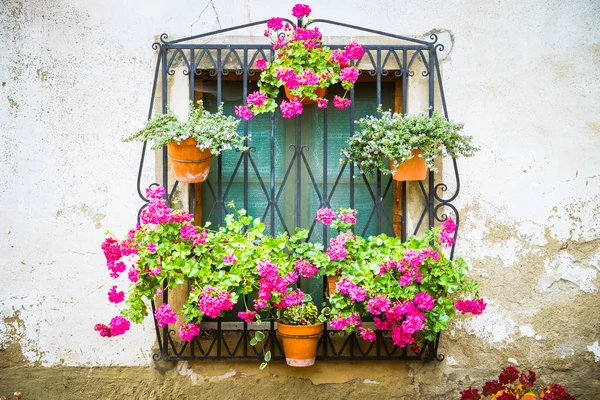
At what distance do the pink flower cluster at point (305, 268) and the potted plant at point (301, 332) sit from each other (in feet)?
0.55

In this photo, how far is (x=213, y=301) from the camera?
3.20m

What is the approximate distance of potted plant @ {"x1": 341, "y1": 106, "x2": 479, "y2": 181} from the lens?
3.43m

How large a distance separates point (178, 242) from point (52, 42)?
1340mm

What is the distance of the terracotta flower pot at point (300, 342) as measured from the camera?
3512 millimetres

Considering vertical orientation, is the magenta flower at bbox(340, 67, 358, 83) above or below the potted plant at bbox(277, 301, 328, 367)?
above

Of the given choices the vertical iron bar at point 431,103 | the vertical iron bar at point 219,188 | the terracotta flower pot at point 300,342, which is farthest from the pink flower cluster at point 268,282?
the vertical iron bar at point 431,103

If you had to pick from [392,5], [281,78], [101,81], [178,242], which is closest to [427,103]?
[392,5]

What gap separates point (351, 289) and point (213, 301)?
657 millimetres

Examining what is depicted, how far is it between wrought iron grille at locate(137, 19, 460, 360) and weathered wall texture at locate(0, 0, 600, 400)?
99mm

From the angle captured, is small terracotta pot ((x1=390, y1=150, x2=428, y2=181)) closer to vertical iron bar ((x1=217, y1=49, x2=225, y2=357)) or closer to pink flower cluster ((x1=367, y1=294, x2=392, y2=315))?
pink flower cluster ((x1=367, y1=294, x2=392, y2=315))

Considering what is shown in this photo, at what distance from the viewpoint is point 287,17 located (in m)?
3.78

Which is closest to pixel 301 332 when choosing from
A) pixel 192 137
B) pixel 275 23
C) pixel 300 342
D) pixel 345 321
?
pixel 300 342

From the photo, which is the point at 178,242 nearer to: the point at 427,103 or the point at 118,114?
the point at 118,114

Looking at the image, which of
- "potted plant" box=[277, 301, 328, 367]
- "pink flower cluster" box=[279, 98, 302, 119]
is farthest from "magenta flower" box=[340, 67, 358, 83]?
"potted plant" box=[277, 301, 328, 367]
